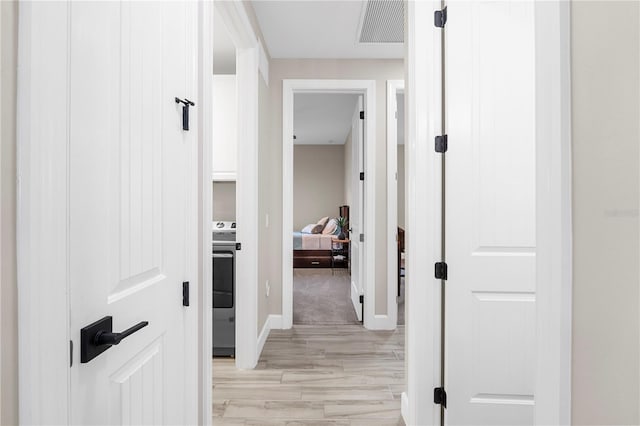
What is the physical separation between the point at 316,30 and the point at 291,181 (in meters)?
1.31

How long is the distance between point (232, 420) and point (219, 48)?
109 inches

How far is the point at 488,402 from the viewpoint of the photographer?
1.79 meters

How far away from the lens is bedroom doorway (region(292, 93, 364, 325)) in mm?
4148

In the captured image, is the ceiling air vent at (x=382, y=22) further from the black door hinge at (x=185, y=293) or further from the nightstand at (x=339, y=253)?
the nightstand at (x=339, y=253)

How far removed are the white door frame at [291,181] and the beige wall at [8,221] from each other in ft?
9.88

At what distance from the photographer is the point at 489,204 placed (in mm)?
1768

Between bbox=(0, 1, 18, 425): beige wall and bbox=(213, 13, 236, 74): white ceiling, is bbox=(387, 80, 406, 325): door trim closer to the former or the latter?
bbox=(213, 13, 236, 74): white ceiling

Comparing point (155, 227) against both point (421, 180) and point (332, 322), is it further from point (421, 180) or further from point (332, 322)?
point (332, 322)

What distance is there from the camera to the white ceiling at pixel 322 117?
17.5 ft

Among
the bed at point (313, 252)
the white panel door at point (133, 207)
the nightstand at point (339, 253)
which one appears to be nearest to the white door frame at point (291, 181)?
the white panel door at point (133, 207)

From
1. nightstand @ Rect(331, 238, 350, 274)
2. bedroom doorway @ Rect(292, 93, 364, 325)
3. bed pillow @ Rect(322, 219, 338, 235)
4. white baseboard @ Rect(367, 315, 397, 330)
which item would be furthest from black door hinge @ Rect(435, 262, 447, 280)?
bed pillow @ Rect(322, 219, 338, 235)

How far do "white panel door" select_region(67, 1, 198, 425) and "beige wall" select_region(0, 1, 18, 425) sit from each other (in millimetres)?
122

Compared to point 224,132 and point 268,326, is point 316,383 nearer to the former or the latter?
point 268,326

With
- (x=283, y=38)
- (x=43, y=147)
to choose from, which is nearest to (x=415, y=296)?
(x=43, y=147)
